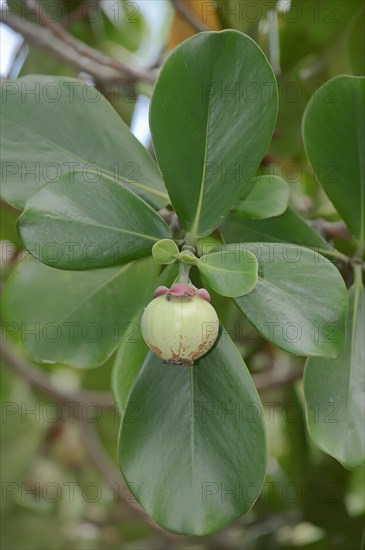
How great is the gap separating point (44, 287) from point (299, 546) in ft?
2.80

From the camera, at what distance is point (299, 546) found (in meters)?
1.54

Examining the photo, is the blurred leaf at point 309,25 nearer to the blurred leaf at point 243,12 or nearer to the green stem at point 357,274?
the blurred leaf at point 243,12

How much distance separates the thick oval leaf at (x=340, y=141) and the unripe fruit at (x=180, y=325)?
30cm

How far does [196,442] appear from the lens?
2.78ft

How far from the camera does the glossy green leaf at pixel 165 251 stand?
813mm

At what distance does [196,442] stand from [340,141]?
16.7 inches

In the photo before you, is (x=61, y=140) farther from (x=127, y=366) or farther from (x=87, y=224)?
(x=127, y=366)

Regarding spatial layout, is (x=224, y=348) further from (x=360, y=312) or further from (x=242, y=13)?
(x=242, y=13)

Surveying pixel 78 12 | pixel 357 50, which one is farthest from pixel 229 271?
pixel 78 12

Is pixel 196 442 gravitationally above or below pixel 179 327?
below

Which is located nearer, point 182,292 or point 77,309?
point 182,292

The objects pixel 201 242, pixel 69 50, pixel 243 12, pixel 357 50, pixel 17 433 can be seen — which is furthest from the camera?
pixel 17 433

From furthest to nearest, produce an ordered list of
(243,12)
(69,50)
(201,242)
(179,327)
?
(69,50) < (243,12) < (201,242) < (179,327)

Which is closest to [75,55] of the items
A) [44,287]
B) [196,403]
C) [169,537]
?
[44,287]
